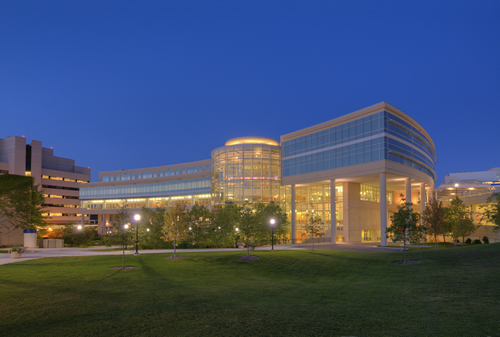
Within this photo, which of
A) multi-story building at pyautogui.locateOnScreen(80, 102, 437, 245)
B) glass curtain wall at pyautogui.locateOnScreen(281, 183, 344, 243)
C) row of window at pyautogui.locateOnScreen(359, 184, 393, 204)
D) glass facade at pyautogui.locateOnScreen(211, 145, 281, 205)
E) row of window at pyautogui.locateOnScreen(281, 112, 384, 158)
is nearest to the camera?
row of window at pyautogui.locateOnScreen(281, 112, 384, 158)

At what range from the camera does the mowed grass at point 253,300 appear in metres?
9.10

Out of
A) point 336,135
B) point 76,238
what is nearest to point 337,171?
point 336,135

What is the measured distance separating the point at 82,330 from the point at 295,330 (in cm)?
557

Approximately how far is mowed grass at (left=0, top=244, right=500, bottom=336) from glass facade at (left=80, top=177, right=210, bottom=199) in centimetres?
6919

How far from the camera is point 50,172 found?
387ft

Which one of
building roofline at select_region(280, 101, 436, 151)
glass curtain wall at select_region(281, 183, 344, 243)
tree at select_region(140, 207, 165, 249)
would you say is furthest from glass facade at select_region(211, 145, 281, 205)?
tree at select_region(140, 207, 165, 249)

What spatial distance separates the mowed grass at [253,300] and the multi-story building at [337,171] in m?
29.9

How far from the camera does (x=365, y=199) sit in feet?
205

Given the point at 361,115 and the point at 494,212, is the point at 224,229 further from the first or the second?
the point at 494,212

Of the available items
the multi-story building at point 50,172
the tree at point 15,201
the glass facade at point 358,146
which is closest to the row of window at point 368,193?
the glass facade at point 358,146

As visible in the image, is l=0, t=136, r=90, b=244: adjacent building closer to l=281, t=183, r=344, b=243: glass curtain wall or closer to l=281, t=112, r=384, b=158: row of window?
l=281, t=183, r=344, b=243: glass curtain wall

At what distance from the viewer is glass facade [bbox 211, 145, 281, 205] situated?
63.1m

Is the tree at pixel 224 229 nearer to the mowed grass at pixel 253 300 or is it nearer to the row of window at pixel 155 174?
the mowed grass at pixel 253 300

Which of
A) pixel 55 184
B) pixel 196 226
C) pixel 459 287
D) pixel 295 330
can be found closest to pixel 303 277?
pixel 459 287
